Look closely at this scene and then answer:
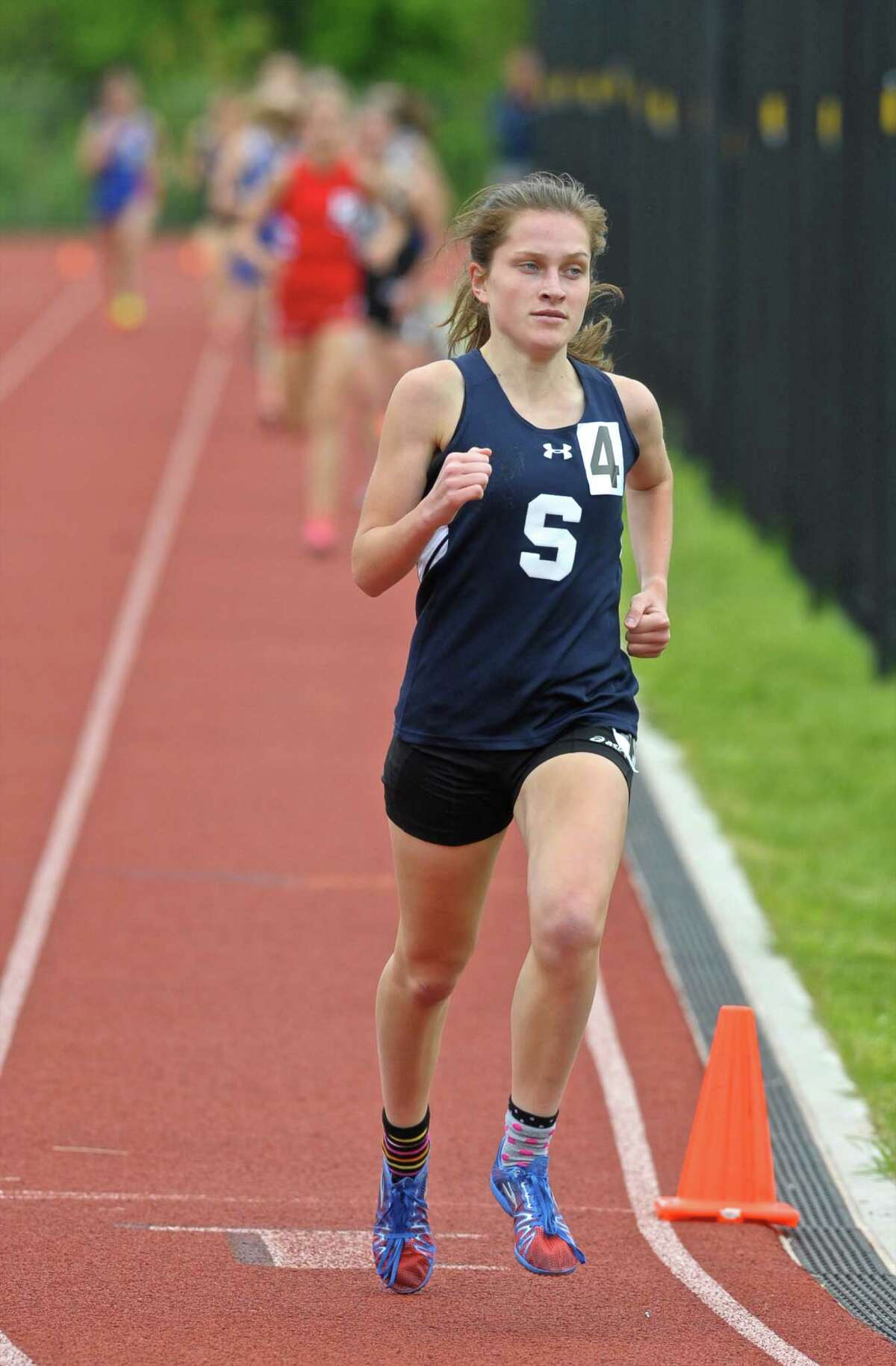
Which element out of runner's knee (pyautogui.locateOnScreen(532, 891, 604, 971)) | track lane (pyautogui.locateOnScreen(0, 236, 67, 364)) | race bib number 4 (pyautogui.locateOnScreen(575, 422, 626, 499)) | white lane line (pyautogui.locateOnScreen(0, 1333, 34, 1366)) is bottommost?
white lane line (pyautogui.locateOnScreen(0, 1333, 34, 1366))

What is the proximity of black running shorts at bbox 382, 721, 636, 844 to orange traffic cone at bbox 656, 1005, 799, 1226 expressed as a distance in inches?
51.0

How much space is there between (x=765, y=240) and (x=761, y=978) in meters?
9.61

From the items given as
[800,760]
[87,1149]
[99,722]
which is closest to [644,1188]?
[87,1149]

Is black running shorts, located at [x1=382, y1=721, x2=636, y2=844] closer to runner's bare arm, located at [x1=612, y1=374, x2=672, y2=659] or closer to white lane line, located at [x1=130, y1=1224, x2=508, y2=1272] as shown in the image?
runner's bare arm, located at [x1=612, y1=374, x2=672, y2=659]

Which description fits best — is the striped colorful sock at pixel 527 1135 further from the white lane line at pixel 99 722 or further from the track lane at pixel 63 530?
the track lane at pixel 63 530

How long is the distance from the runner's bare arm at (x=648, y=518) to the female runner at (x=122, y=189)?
81.8 ft

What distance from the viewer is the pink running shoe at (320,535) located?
15734mm

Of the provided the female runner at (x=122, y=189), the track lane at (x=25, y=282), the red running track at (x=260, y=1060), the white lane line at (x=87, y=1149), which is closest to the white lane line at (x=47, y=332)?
the track lane at (x=25, y=282)

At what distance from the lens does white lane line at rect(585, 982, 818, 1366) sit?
17.2ft

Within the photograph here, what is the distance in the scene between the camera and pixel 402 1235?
5230 millimetres

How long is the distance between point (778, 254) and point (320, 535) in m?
3.51

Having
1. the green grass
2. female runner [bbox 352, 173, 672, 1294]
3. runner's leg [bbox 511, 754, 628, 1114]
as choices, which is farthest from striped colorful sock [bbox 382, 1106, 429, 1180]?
the green grass

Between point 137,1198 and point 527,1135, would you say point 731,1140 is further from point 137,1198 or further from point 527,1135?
point 137,1198

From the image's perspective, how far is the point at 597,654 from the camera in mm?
4930
